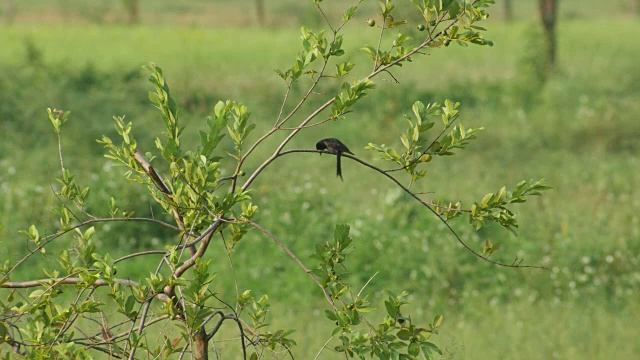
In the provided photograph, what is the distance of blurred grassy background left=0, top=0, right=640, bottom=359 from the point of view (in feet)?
26.9

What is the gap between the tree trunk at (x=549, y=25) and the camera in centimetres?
1889

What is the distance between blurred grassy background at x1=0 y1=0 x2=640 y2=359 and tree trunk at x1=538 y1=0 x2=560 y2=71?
2.16 feet

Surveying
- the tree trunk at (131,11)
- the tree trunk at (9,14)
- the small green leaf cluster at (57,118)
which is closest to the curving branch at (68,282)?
the small green leaf cluster at (57,118)

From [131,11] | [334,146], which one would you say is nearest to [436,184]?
[334,146]

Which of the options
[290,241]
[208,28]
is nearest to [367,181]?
[290,241]

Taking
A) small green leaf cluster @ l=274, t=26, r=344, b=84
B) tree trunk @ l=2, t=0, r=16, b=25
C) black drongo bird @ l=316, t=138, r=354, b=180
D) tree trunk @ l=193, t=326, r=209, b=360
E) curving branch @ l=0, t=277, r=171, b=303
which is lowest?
tree trunk @ l=2, t=0, r=16, b=25

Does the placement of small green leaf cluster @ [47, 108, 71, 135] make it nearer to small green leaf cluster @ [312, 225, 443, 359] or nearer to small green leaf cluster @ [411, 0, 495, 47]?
small green leaf cluster @ [312, 225, 443, 359]

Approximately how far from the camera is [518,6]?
151ft

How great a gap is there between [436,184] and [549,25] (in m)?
8.61

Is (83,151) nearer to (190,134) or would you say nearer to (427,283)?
(190,134)

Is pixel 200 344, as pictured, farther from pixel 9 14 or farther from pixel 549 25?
pixel 9 14

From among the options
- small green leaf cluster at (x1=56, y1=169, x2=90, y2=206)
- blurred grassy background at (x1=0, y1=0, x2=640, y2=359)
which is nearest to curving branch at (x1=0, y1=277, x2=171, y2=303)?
small green leaf cluster at (x1=56, y1=169, x2=90, y2=206)

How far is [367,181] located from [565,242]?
3446mm

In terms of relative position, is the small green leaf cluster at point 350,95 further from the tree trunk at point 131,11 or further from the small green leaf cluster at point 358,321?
the tree trunk at point 131,11
